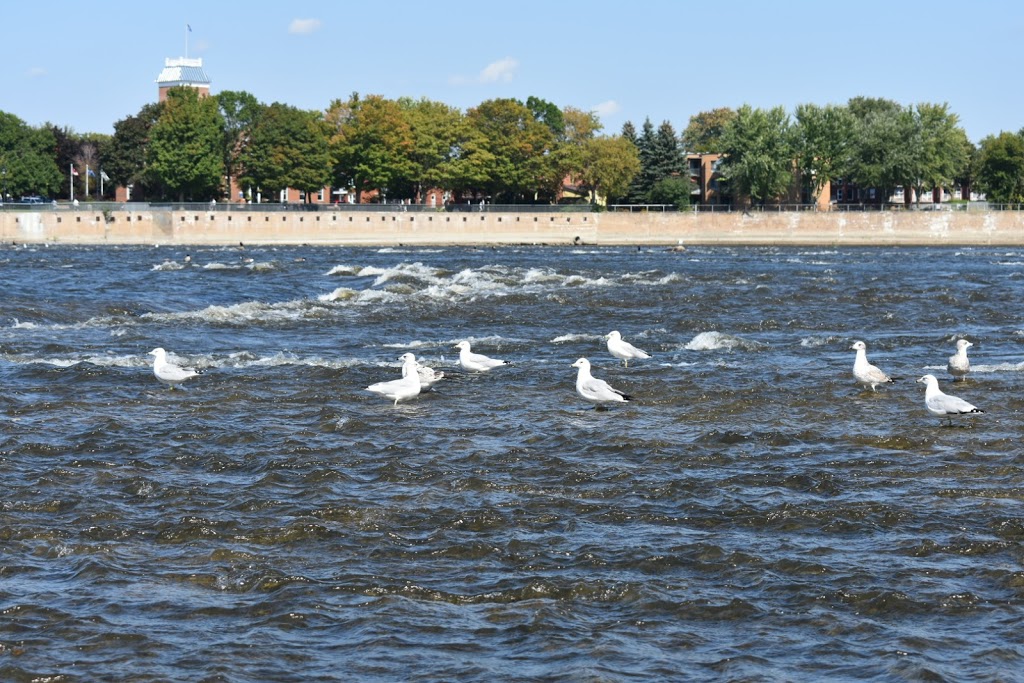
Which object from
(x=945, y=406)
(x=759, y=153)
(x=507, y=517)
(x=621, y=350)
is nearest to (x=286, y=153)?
(x=759, y=153)

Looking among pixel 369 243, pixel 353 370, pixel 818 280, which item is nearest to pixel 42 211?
pixel 369 243

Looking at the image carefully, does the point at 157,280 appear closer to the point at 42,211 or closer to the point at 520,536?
the point at 520,536

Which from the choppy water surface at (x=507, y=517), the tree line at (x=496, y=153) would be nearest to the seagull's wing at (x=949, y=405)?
the choppy water surface at (x=507, y=517)

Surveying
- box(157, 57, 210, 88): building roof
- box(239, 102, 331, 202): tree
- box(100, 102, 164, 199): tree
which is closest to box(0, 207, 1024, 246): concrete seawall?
box(239, 102, 331, 202): tree

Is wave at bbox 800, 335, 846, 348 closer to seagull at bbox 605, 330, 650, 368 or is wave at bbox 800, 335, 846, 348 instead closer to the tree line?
seagull at bbox 605, 330, 650, 368

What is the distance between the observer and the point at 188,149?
295 feet

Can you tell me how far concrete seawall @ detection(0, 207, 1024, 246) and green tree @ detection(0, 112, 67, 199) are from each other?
22.9 m

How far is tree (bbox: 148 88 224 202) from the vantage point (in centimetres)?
9006

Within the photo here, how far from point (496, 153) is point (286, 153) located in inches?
561

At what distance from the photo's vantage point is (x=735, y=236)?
274 ft

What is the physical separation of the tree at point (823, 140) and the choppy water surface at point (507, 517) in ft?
242

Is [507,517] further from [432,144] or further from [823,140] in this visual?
[823,140]

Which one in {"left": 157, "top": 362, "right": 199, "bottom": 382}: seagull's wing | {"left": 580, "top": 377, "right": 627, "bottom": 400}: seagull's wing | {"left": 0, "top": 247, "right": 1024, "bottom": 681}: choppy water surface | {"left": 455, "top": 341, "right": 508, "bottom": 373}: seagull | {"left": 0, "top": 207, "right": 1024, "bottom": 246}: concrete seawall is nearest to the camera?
{"left": 0, "top": 247, "right": 1024, "bottom": 681}: choppy water surface

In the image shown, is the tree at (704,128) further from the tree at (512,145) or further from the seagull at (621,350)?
the seagull at (621,350)
